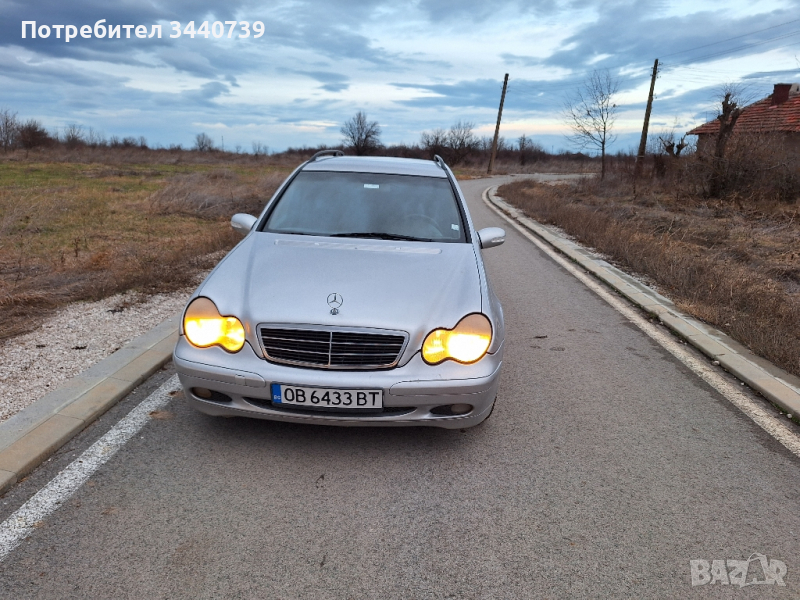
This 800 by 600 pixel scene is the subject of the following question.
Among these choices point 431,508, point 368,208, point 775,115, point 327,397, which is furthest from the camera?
point 775,115

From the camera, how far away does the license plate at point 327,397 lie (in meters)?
3.12

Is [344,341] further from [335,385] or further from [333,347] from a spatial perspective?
[335,385]

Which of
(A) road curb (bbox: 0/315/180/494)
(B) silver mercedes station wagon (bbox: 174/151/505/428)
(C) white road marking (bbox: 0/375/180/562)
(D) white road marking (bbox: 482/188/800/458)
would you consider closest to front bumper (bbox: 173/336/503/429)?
(B) silver mercedes station wagon (bbox: 174/151/505/428)

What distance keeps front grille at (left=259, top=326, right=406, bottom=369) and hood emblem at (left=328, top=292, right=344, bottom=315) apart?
131 millimetres

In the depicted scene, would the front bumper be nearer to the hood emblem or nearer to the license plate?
the license plate

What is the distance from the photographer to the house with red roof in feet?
77.9

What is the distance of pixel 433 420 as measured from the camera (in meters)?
3.28

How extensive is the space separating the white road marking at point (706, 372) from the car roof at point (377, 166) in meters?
2.59

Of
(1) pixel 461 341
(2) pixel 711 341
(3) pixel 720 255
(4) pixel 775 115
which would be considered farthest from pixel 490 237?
(4) pixel 775 115

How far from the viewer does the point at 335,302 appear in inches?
130

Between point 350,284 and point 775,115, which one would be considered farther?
point 775,115

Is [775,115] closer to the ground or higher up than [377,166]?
higher up

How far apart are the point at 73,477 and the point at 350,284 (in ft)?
5.54

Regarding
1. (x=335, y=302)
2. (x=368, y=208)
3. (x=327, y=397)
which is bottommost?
(x=327, y=397)
